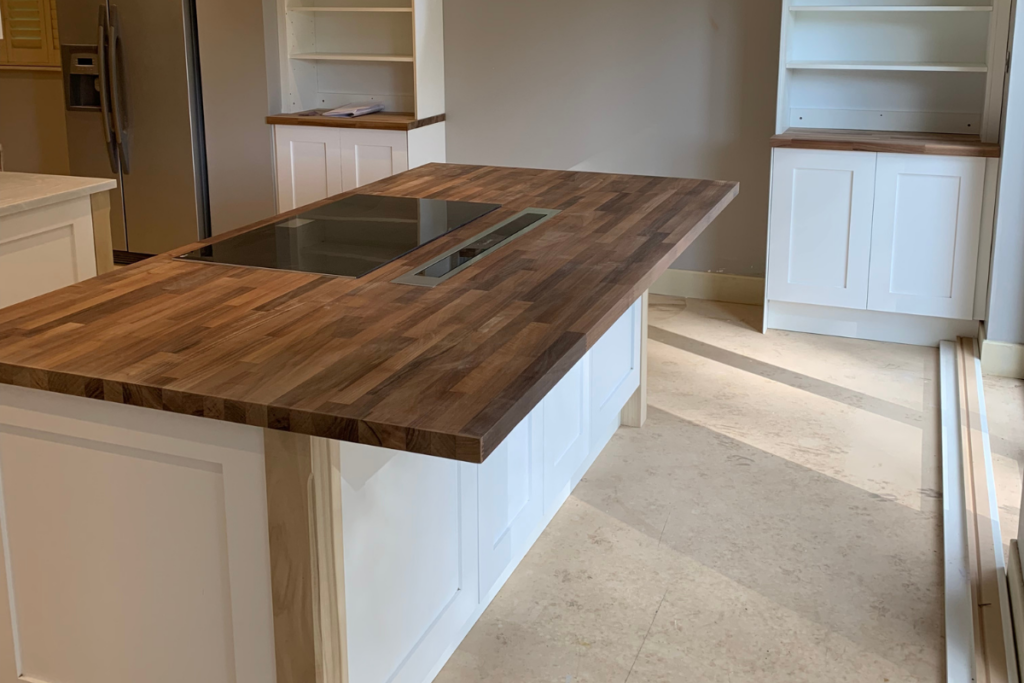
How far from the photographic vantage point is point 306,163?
5219 millimetres

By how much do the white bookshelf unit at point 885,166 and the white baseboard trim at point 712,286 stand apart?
0.35 m

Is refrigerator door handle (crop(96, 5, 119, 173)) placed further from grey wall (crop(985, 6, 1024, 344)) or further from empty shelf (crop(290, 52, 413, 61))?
grey wall (crop(985, 6, 1024, 344))

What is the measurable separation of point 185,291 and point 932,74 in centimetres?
362

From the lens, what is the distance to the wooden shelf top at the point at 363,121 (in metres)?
4.93

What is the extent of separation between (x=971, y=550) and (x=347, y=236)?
6.08ft

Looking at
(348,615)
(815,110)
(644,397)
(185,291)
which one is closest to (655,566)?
(644,397)

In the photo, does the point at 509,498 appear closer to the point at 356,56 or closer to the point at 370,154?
the point at 370,154

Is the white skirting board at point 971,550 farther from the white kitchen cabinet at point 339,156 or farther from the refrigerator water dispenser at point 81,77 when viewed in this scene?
the refrigerator water dispenser at point 81,77

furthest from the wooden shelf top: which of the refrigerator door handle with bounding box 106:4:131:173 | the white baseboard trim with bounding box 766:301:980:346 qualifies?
the white baseboard trim with bounding box 766:301:980:346

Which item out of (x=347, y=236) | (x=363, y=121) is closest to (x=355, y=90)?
(x=363, y=121)

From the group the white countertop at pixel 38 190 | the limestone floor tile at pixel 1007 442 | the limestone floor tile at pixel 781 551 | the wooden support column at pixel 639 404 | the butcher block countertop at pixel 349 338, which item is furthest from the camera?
the wooden support column at pixel 639 404

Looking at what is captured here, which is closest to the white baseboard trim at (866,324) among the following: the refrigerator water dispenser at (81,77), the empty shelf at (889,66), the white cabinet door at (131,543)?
the empty shelf at (889,66)

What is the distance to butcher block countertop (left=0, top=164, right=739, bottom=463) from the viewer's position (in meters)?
1.36

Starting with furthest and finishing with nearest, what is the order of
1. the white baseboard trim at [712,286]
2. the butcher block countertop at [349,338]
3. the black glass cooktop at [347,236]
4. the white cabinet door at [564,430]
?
the white baseboard trim at [712,286]
the white cabinet door at [564,430]
the black glass cooktop at [347,236]
the butcher block countertop at [349,338]
